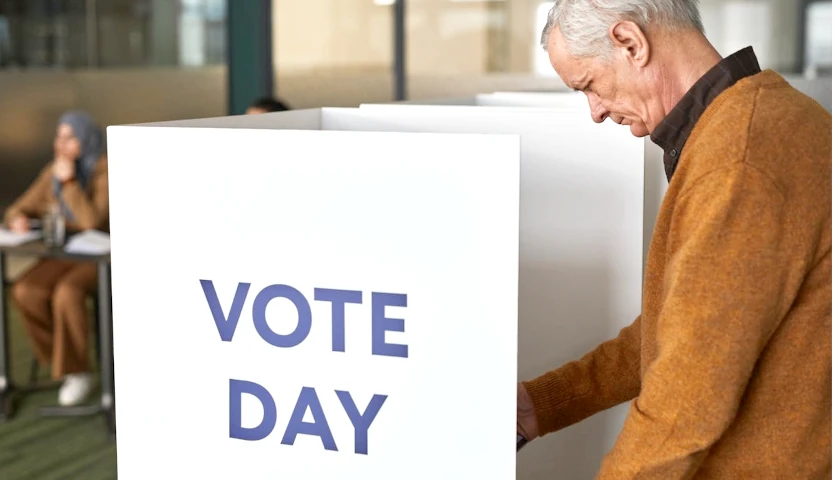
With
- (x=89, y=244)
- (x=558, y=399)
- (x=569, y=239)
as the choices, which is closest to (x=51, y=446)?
(x=89, y=244)

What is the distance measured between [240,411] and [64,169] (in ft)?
10.4

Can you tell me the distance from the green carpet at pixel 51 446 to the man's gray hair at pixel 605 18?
9.18 feet

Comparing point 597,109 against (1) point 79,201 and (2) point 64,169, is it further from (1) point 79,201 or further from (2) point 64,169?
(2) point 64,169

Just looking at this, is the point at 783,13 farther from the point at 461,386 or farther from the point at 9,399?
the point at 461,386

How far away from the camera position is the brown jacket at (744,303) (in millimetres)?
1091

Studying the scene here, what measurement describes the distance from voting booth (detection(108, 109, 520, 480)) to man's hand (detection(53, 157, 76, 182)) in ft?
9.96

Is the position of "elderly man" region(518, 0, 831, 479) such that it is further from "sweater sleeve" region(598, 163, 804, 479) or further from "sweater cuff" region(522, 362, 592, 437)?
"sweater cuff" region(522, 362, 592, 437)

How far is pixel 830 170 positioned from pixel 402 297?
51 centimetres

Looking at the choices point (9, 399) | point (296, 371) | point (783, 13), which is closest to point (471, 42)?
point (783, 13)

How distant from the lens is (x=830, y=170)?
1.14 metres

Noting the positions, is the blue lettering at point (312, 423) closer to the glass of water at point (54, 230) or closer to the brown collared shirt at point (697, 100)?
the brown collared shirt at point (697, 100)

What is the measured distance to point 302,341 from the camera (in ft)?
4.50

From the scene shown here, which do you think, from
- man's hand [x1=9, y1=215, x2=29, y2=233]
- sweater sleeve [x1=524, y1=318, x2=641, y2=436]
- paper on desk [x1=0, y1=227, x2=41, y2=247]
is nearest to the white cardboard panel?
sweater sleeve [x1=524, y1=318, x2=641, y2=436]

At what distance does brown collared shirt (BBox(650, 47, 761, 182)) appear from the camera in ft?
4.02
